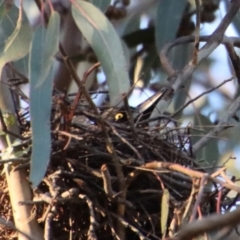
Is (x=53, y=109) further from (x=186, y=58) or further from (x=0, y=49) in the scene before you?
(x=186, y=58)

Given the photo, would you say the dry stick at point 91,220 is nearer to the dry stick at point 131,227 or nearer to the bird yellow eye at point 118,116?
the dry stick at point 131,227

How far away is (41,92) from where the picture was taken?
48.9 inches

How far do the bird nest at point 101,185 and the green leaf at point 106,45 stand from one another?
0.44 ft

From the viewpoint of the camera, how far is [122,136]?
4.78 feet

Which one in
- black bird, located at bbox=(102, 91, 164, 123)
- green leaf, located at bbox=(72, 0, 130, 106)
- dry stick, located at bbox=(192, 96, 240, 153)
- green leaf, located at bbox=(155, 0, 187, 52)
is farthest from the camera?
green leaf, located at bbox=(155, 0, 187, 52)

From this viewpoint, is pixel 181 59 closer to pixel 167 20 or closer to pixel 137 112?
pixel 167 20

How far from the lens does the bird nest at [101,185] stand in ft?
4.43

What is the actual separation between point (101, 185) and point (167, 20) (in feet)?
2.66

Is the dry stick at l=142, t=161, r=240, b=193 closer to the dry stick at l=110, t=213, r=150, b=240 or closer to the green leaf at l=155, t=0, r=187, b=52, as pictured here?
the dry stick at l=110, t=213, r=150, b=240

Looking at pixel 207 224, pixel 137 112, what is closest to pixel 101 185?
pixel 137 112

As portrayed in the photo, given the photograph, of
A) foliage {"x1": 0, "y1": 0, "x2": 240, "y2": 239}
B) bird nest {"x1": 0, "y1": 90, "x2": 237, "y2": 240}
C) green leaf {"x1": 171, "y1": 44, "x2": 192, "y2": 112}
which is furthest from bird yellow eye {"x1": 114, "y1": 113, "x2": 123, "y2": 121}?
green leaf {"x1": 171, "y1": 44, "x2": 192, "y2": 112}

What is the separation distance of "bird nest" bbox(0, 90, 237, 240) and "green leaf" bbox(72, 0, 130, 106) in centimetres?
13

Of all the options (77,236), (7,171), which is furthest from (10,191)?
(77,236)

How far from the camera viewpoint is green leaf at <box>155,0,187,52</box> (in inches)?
80.1
